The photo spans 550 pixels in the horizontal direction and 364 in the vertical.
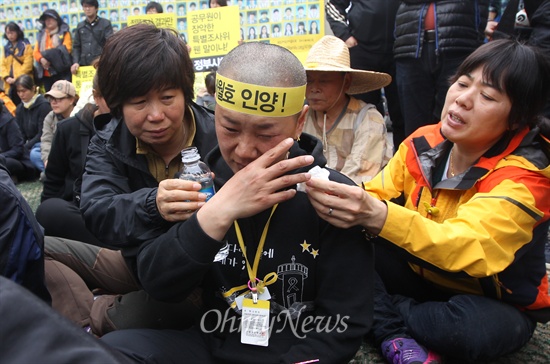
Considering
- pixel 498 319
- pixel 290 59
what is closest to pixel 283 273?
pixel 290 59

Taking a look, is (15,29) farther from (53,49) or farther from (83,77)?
(83,77)

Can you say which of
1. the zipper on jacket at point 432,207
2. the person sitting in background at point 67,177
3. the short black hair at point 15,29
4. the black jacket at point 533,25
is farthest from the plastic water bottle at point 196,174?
the short black hair at point 15,29

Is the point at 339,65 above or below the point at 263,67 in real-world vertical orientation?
below

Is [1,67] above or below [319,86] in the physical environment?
below

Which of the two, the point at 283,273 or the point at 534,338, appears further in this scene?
the point at 534,338

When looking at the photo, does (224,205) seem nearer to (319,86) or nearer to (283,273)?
(283,273)

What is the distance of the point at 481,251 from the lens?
1.90 meters

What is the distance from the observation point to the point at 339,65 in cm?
336

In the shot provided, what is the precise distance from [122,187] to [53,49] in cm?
809

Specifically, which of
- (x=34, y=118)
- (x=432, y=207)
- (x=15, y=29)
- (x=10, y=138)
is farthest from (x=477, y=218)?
Answer: (x=15, y=29)

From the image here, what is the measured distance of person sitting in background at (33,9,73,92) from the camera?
926 cm

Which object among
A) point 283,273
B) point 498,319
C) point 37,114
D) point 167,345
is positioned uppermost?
point 283,273

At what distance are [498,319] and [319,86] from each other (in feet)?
6.04

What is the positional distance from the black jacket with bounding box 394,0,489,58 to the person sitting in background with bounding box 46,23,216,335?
218cm
